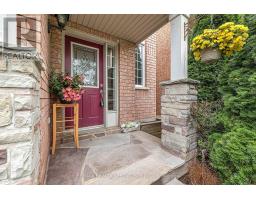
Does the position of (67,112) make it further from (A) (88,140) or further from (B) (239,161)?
(B) (239,161)

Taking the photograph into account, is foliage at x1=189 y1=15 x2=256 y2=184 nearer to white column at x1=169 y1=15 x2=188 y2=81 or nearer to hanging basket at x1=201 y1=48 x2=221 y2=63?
hanging basket at x1=201 y1=48 x2=221 y2=63

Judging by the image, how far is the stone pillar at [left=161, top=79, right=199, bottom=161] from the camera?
2105 millimetres

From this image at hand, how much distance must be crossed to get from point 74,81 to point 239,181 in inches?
102

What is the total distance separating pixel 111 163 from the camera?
1896 mm

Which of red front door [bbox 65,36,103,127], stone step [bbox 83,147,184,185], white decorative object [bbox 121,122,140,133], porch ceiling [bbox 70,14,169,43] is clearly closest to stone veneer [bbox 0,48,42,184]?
stone step [bbox 83,147,184,185]

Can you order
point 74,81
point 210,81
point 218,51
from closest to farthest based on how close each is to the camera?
1. point 218,51
2. point 74,81
3. point 210,81

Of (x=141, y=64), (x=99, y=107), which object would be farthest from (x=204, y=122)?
(x=141, y=64)

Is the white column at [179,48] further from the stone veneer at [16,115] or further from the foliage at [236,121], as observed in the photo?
the stone veneer at [16,115]

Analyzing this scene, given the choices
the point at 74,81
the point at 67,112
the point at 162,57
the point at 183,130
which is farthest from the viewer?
the point at 162,57

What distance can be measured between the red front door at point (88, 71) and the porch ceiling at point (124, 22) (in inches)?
16.6

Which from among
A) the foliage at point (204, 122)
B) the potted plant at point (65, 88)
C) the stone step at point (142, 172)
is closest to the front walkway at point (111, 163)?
the stone step at point (142, 172)

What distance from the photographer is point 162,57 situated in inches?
200
